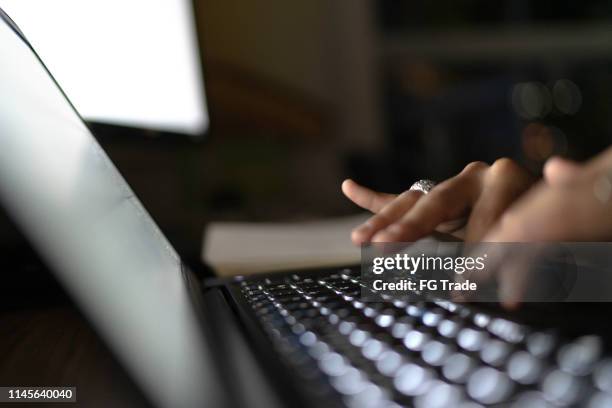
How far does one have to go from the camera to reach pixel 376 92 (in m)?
2.71

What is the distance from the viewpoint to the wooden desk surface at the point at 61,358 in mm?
271

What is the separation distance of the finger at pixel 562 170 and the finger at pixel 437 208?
2.6 inches

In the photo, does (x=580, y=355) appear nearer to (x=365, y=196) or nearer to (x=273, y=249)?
(x=365, y=196)

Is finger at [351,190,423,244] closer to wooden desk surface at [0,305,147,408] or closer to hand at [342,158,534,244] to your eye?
hand at [342,158,534,244]

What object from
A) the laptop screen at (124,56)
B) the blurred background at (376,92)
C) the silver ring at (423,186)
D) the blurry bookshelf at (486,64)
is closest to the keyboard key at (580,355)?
the silver ring at (423,186)

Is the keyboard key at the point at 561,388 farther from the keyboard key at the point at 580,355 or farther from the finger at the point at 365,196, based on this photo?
the finger at the point at 365,196

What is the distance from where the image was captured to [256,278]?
441 millimetres

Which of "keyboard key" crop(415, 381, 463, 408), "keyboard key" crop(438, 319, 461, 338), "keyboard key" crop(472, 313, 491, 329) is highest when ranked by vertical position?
"keyboard key" crop(415, 381, 463, 408)

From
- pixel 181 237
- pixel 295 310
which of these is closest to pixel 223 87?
pixel 181 237

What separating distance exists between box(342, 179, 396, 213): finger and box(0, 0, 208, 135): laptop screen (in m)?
0.26

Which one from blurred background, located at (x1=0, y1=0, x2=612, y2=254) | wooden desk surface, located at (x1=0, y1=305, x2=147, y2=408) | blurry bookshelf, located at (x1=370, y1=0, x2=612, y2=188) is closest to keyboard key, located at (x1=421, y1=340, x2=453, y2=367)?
wooden desk surface, located at (x1=0, y1=305, x2=147, y2=408)

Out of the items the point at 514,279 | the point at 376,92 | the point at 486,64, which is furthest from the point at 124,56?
the point at 486,64

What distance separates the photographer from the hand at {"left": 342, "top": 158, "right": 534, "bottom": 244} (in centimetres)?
27

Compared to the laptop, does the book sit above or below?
below
